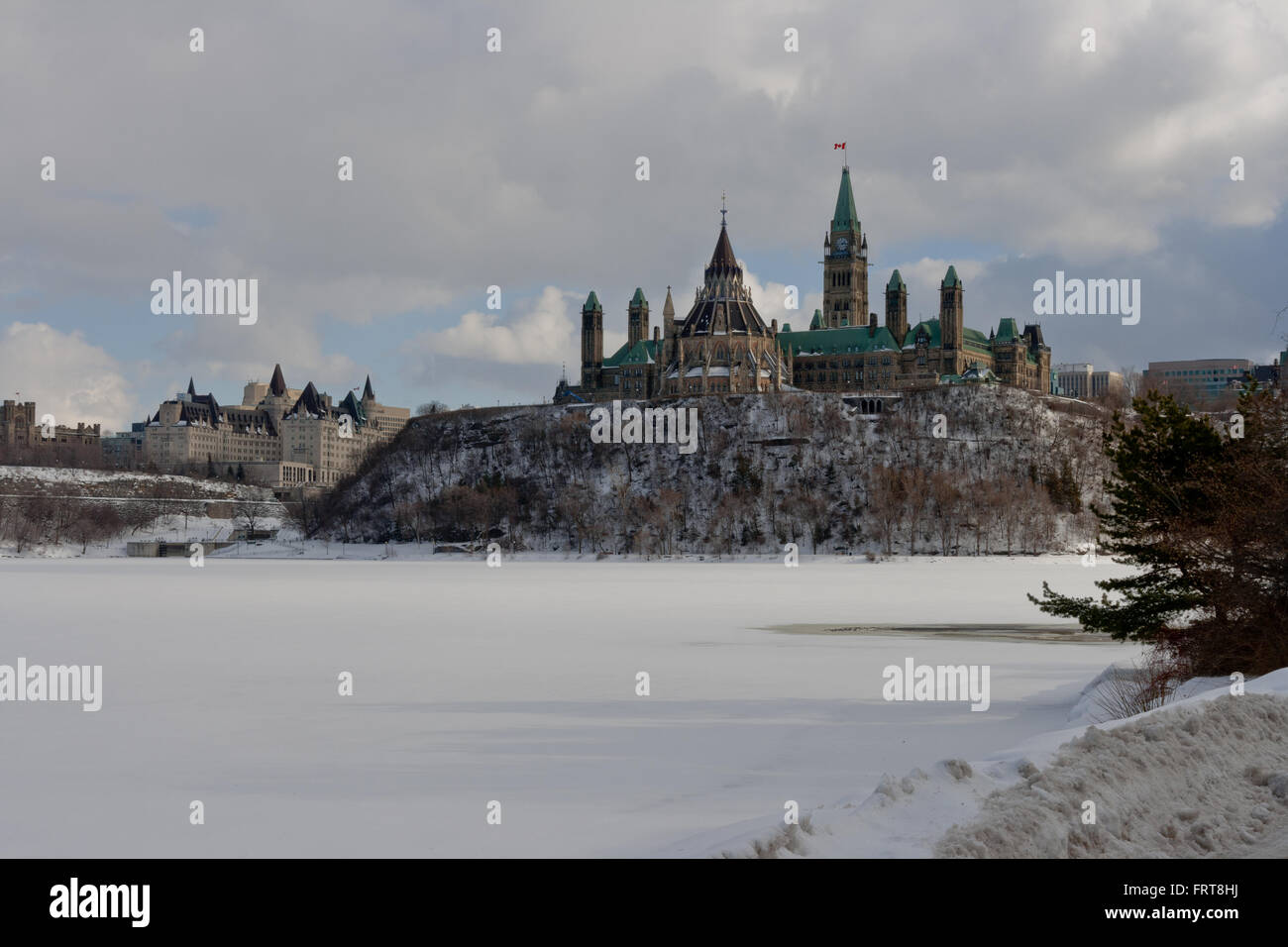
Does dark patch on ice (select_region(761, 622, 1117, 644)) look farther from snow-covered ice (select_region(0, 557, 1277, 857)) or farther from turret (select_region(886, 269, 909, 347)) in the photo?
turret (select_region(886, 269, 909, 347))

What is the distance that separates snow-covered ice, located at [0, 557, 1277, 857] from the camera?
40.0 feet

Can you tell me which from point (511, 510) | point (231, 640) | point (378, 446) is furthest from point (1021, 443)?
point (231, 640)

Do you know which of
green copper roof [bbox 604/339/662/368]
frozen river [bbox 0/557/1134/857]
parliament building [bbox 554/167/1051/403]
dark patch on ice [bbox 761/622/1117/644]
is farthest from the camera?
green copper roof [bbox 604/339/662/368]

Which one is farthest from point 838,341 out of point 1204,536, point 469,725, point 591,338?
point 469,725

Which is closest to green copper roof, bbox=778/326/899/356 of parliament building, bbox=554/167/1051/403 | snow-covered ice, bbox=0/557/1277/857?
parliament building, bbox=554/167/1051/403

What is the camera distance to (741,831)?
1118cm

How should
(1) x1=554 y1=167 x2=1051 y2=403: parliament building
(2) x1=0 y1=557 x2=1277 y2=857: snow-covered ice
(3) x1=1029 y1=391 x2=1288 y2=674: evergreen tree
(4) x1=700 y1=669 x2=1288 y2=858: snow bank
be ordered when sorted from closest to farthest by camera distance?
(4) x1=700 y1=669 x2=1288 y2=858: snow bank < (2) x1=0 y1=557 x2=1277 y2=857: snow-covered ice < (3) x1=1029 y1=391 x2=1288 y2=674: evergreen tree < (1) x1=554 y1=167 x2=1051 y2=403: parliament building

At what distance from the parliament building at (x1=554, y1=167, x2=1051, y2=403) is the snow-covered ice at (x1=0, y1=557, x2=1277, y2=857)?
13329 cm

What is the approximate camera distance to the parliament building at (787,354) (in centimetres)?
17300

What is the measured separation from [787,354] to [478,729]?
167430 mm

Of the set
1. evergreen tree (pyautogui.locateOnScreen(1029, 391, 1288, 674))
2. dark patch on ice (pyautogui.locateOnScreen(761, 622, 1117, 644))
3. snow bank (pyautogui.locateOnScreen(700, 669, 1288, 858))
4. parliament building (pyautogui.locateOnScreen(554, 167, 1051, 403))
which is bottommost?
dark patch on ice (pyautogui.locateOnScreen(761, 622, 1117, 644))

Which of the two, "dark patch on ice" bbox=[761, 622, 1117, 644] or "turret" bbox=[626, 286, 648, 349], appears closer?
"dark patch on ice" bbox=[761, 622, 1117, 644]

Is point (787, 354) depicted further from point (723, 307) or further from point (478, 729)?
point (478, 729)

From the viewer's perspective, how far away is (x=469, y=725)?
18.8 m
